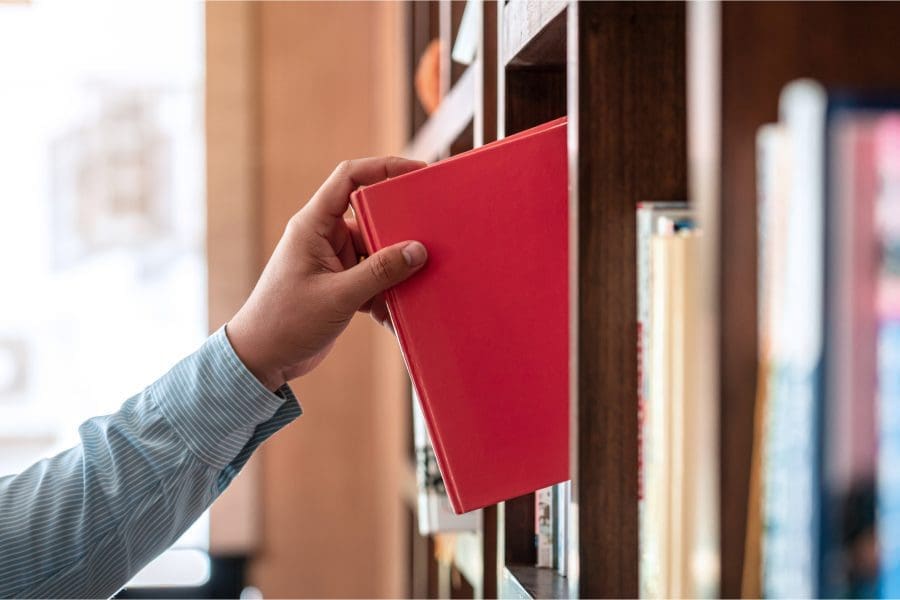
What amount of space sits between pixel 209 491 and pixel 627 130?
60 cm

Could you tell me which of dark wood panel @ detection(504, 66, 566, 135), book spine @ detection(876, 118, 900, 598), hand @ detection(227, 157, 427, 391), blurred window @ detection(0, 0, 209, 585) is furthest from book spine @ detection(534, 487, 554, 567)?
blurred window @ detection(0, 0, 209, 585)

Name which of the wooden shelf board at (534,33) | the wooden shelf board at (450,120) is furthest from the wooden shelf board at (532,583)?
the wooden shelf board at (450,120)

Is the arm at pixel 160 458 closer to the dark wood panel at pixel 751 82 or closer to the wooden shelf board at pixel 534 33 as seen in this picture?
the wooden shelf board at pixel 534 33

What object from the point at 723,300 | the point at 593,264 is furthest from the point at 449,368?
the point at 723,300

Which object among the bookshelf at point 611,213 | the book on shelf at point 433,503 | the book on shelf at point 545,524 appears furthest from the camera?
the book on shelf at point 433,503

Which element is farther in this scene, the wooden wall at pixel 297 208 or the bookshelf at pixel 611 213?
the wooden wall at pixel 297 208

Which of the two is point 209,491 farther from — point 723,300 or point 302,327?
point 723,300

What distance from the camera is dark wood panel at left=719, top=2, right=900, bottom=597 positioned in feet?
1.57

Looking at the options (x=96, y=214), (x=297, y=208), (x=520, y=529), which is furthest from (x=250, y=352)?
(x=96, y=214)

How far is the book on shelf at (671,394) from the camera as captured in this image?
702 mm

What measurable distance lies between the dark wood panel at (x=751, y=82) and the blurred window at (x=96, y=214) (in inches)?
103

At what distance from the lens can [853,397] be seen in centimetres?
43

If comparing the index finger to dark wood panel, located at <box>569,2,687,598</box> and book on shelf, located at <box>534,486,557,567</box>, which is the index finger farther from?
book on shelf, located at <box>534,486,557,567</box>

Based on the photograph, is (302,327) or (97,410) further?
(97,410)
